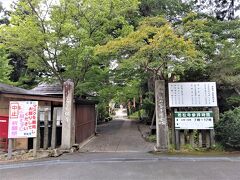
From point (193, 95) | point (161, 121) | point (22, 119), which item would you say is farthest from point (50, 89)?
point (193, 95)

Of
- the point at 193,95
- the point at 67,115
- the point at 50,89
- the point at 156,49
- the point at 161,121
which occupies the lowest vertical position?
the point at 161,121

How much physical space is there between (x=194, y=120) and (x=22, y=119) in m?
6.46

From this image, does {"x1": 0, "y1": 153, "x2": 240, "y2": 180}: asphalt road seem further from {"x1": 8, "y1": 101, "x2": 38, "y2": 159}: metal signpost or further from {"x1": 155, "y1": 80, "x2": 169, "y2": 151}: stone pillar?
{"x1": 8, "y1": 101, "x2": 38, "y2": 159}: metal signpost

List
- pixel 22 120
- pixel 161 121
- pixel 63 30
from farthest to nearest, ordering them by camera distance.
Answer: pixel 63 30, pixel 161 121, pixel 22 120

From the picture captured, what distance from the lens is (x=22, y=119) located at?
8.22 meters

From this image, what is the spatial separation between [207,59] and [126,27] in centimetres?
424

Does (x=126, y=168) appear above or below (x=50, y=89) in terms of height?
below

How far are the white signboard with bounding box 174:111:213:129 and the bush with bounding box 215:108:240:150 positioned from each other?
1.25 feet

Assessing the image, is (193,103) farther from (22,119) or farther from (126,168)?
(22,119)

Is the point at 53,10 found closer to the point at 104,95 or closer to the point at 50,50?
the point at 50,50

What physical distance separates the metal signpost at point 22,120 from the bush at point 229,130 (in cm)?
691

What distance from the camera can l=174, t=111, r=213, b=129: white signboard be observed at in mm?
8586

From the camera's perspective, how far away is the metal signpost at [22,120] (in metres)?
8.12

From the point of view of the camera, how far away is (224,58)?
10.3 m
